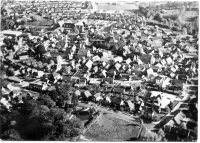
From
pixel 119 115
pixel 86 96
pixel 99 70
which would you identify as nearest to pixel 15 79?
pixel 86 96

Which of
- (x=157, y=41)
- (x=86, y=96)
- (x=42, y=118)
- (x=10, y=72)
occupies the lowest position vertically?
(x=42, y=118)

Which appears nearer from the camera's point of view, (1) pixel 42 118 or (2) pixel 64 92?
(1) pixel 42 118

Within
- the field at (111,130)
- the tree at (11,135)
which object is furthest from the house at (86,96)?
the tree at (11,135)

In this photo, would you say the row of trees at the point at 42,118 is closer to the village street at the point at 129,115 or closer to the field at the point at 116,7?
the village street at the point at 129,115

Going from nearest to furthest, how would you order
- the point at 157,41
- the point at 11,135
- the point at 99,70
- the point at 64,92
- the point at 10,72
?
the point at 11,135 → the point at 64,92 → the point at 10,72 → the point at 99,70 → the point at 157,41

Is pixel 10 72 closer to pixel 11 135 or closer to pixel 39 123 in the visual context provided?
pixel 39 123

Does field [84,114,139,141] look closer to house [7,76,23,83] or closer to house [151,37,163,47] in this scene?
house [7,76,23,83]

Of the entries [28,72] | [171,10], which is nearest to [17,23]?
[28,72]

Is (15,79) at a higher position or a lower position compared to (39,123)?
higher
